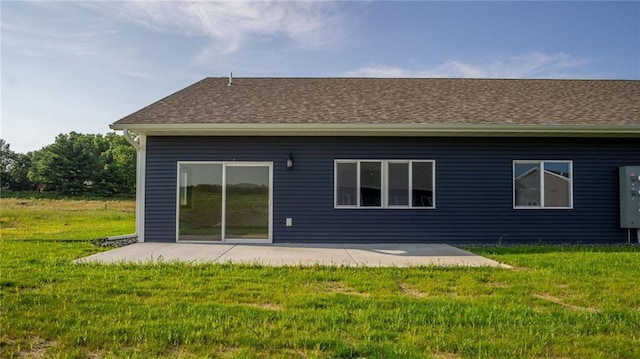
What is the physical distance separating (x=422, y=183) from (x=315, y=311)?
6219 mm

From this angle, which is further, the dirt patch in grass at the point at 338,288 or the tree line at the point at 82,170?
the tree line at the point at 82,170

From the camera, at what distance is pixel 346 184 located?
9484mm

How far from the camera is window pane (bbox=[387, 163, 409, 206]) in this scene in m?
9.49

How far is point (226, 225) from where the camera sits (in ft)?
31.2

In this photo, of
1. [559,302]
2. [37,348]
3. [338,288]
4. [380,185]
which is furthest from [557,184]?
[37,348]

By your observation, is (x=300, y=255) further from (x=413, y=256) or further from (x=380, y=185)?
(x=380, y=185)

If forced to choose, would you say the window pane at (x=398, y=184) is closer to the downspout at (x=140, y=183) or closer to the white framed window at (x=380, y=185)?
the white framed window at (x=380, y=185)

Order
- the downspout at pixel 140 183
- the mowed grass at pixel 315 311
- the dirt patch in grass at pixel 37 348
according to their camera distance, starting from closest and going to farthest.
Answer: the dirt patch in grass at pixel 37 348 → the mowed grass at pixel 315 311 → the downspout at pixel 140 183

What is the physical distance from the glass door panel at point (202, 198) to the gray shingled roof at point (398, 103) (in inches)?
45.7

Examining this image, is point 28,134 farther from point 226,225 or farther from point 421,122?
point 421,122

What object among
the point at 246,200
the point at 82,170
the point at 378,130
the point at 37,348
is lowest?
the point at 37,348

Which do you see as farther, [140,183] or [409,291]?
[140,183]

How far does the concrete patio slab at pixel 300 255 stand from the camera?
6.68 meters

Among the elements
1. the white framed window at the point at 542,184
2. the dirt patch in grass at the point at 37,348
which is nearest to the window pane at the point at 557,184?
the white framed window at the point at 542,184
